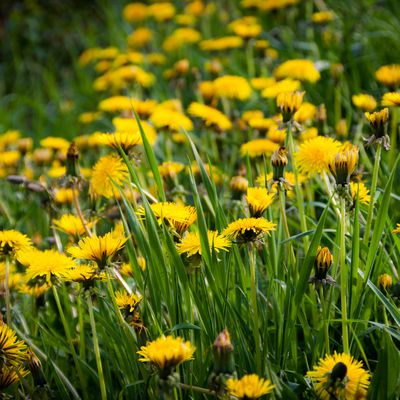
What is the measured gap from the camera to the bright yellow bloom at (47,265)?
127cm

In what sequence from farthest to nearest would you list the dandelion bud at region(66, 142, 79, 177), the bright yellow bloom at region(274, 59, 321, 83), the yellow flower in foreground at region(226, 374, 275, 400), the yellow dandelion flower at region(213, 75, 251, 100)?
1. the yellow dandelion flower at region(213, 75, 251, 100)
2. the bright yellow bloom at region(274, 59, 321, 83)
3. the dandelion bud at region(66, 142, 79, 177)
4. the yellow flower in foreground at region(226, 374, 275, 400)

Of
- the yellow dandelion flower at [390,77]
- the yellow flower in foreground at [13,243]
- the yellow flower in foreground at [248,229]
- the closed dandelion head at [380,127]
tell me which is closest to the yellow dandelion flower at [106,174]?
the yellow flower in foreground at [13,243]

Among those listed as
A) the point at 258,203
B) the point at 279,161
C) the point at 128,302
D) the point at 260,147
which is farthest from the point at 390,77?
the point at 128,302

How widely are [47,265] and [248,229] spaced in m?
0.42

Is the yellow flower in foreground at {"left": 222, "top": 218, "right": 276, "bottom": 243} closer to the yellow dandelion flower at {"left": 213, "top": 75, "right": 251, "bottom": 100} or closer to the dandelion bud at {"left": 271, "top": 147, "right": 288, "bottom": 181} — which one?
the dandelion bud at {"left": 271, "top": 147, "right": 288, "bottom": 181}

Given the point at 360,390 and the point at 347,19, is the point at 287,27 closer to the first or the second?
the point at 347,19

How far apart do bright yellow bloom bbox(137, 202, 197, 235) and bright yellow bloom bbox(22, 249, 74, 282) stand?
7.3 inches

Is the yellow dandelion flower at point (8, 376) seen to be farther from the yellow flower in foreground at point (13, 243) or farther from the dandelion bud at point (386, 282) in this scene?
the dandelion bud at point (386, 282)

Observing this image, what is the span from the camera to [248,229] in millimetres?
1181

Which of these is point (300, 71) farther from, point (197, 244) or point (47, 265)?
point (47, 265)

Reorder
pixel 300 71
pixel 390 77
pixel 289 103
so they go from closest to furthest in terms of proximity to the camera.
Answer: pixel 289 103 < pixel 390 77 < pixel 300 71

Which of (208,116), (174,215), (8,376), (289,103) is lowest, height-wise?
(8,376)

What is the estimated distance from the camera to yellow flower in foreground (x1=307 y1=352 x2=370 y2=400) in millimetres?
1010

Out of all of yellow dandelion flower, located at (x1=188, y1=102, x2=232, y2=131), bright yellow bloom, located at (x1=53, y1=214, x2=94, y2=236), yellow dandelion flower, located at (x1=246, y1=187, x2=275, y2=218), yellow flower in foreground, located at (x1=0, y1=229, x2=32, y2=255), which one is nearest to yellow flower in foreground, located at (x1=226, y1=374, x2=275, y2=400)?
yellow dandelion flower, located at (x1=246, y1=187, x2=275, y2=218)
